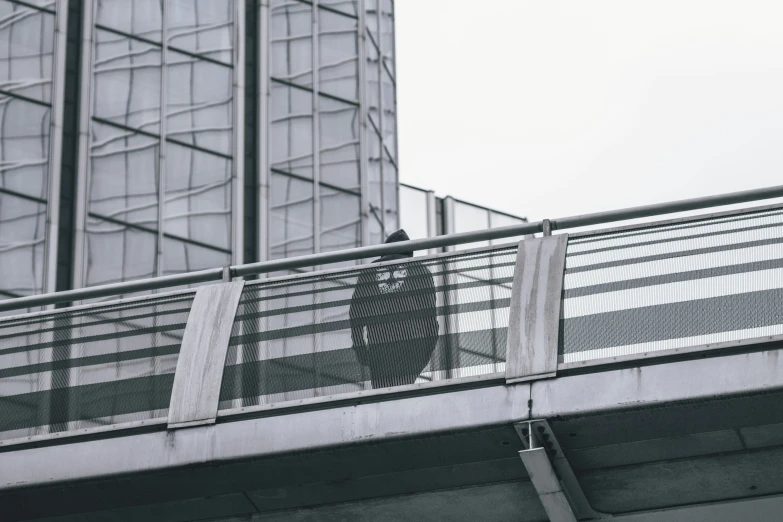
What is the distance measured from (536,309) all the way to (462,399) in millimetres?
820

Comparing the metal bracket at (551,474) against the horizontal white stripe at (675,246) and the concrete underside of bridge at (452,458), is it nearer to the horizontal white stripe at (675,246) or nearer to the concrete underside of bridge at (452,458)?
the concrete underside of bridge at (452,458)

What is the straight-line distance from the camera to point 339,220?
3186 cm

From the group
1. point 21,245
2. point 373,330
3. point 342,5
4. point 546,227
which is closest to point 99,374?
point 373,330

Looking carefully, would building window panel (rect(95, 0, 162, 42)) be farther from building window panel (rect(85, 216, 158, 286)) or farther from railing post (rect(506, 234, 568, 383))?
railing post (rect(506, 234, 568, 383))

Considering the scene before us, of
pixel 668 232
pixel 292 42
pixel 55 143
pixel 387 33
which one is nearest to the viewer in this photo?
pixel 668 232

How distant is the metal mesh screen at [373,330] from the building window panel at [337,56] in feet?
72.9

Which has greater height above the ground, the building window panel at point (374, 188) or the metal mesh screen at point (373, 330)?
the metal mesh screen at point (373, 330)

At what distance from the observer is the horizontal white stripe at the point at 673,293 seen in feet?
31.8

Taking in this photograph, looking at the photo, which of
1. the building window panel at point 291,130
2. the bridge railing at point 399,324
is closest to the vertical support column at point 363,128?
the building window panel at point 291,130

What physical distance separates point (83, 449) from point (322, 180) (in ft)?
72.0

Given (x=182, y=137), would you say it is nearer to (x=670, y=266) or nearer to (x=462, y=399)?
(x=670, y=266)

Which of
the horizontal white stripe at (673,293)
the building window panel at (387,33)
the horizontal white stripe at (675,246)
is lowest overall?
the horizontal white stripe at (673,293)

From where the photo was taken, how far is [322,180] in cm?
3206

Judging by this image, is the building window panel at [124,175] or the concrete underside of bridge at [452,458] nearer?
the concrete underside of bridge at [452,458]
